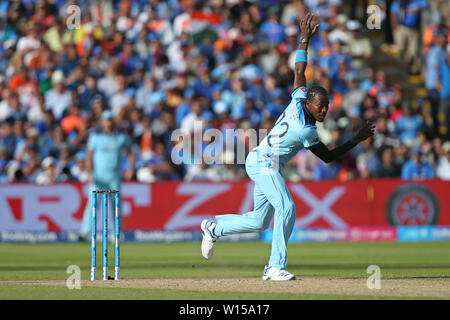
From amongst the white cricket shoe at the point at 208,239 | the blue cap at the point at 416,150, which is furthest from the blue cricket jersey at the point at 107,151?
the white cricket shoe at the point at 208,239

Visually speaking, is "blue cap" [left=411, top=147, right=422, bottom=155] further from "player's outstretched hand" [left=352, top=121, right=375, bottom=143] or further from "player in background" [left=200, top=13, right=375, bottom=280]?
"player's outstretched hand" [left=352, top=121, right=375, bottom=143]

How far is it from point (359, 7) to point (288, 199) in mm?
15226

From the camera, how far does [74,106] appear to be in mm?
21625

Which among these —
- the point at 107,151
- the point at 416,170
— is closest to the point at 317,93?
the point at 107,151

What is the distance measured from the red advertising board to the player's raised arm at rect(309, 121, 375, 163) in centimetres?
944

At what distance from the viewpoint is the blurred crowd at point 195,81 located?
20750 mm

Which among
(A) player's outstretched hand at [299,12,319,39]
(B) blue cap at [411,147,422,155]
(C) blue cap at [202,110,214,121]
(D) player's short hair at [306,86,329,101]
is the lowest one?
(B) blue cap at [411,147,422,155]

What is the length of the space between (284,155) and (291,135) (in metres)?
0.27

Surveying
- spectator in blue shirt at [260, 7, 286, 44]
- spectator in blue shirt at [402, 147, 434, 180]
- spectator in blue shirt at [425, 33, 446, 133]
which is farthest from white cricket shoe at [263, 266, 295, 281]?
spectator in blue shirt at [260, 7, 286, 44]

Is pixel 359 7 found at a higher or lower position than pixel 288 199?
higher

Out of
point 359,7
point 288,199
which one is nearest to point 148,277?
point 288,199

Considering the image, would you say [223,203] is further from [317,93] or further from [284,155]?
[317,93]

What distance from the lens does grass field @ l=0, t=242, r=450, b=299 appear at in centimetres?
980
